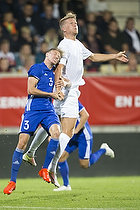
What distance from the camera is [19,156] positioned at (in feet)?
22.3

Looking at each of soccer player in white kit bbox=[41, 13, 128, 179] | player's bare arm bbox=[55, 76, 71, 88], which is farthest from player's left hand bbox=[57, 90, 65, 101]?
soccer player in white kit bbox=[41, 13, 128, 179]

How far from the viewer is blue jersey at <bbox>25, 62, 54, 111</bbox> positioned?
273 inches

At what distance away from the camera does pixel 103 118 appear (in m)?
11.2

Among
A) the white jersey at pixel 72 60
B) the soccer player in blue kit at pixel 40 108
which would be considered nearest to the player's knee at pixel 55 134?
the soccer player in blue kit at pixel 40 108

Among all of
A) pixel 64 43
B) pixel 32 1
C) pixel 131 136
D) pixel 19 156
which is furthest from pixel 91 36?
pixel 19 156

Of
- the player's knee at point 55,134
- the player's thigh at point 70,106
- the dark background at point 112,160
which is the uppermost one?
the player's thigh at point 70,106

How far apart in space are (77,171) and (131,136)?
1.55m

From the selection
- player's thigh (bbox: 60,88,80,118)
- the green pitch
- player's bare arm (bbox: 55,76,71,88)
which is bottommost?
the green pitch

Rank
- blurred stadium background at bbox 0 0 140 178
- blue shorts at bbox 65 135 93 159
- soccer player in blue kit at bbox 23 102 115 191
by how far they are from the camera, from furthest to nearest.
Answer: blurred stadium background at bbox 0 0 140 178 → blue shorts at bbox 65 135 93 159 → soccer player in blue kit at bbox 23 102 115 191

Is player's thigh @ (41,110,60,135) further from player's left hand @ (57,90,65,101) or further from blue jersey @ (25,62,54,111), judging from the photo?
player's left hand @ (57,90,65,101)

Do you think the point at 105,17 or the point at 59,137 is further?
the point at 105,17

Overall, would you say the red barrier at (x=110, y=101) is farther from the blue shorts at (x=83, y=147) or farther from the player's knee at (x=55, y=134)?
the player's knee at (x=55, y=134)

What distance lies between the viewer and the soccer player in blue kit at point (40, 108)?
6.80 m

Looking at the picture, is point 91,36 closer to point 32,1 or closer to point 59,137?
point 32,1
